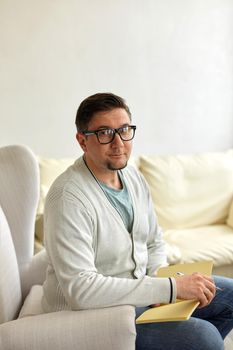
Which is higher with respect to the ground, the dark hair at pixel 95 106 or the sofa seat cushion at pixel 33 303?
the dark hair at pixel 95 106

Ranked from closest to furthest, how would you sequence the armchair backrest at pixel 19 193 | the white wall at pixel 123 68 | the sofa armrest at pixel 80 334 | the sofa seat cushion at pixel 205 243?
the sofa armrest at pixel 80 334 < the armchair backrest at pixel 19 193 < the sofa seat cushion at pixel 205 243 < the white wall at pixel 123 68

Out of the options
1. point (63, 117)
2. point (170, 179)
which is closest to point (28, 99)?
point (63, 117)

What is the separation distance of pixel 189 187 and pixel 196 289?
4.79 ft

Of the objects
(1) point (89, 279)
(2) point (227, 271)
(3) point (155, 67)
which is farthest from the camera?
(3) point (155, 67)

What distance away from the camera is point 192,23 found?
9.54 feet

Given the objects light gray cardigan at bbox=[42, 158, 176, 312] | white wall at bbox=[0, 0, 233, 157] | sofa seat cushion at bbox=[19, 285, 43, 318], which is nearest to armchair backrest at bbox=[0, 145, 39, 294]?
sofa seat cushion at bbox=[19, 285, 43, 318]

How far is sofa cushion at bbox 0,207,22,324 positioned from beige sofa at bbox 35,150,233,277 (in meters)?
1.02

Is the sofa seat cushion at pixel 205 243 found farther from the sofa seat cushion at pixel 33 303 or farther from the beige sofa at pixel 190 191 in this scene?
the sofa seat cushion at pixel 33 303

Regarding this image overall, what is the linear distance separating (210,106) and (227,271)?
3.84ft

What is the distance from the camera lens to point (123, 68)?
2.83m

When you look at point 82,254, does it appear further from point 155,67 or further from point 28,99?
point 155,67

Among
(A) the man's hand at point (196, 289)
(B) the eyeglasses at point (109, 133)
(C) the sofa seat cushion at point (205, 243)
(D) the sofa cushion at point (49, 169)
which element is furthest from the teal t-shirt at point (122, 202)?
(D) the sofa cushion at point (49, 169)

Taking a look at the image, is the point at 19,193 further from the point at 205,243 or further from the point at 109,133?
the point at 205,243

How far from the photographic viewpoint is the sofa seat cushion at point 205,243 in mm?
2318
